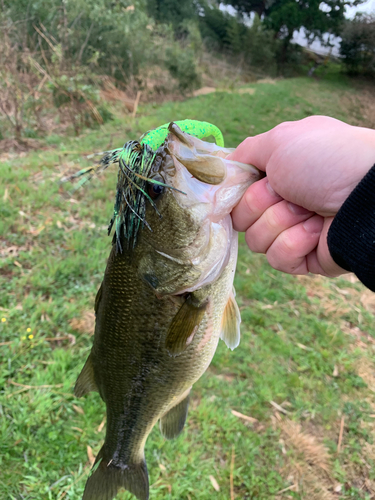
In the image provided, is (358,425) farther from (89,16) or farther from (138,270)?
(89,16)

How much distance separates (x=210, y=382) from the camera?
9.93ft

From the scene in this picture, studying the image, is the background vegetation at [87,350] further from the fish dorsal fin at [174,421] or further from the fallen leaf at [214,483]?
the fish dorsal fin at [174,421]

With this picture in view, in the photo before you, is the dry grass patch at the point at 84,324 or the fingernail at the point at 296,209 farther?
the dry grass patch at the point at 84,324

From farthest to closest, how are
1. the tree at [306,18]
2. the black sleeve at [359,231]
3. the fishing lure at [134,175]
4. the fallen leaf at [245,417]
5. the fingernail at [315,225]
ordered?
1. the tree at [306,18]
2. the fallen leaf at [245,417]
3. the fingernail at [315,225]
4. the fishing lure at [134,175]
5. the black sleeve at [359,231]

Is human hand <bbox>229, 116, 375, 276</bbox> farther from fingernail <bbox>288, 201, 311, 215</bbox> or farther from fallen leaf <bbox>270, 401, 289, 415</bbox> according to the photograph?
fallen leaf <bbox>270, 401, 289, 415</bbox>

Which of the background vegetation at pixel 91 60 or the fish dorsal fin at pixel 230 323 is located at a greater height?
the background vegetation at pixel 91 60

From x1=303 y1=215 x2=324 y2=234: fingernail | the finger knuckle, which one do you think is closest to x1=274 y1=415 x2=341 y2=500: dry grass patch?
the finger knuckle

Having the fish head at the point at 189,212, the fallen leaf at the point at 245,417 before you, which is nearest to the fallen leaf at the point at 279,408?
the fallen leaf at the point at 245,417

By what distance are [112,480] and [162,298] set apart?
42.7 inches

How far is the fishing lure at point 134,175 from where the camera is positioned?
119 centimetres

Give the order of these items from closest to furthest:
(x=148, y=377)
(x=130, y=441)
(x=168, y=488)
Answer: (x=148, y=377) → (x=130, y=441) → (x=168, y=488)

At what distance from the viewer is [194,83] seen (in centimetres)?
1438

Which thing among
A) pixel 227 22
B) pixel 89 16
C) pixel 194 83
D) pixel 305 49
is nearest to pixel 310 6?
pixel 305 49

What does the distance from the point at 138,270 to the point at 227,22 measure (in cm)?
3772
